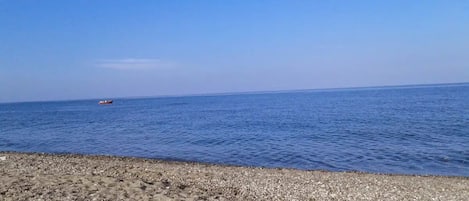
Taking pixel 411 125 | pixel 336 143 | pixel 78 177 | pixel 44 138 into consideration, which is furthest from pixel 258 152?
pixel 44 138

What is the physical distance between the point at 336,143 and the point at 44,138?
2854 cm

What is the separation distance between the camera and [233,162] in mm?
23531

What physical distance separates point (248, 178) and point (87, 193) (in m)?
6.83

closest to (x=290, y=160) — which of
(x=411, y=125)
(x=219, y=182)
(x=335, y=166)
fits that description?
(x=335, y=166)

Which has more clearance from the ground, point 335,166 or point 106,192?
point 106,192

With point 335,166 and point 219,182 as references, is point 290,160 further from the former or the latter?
point 219,182

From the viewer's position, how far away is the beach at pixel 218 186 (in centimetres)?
1087

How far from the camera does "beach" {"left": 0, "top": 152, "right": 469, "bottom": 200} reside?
10874 mm

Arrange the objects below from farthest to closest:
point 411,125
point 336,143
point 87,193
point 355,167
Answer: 1. point 411,125
2. point 336,143
3. point 355,167
4. point 87,193

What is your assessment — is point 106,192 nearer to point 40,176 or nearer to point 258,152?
point 40,176

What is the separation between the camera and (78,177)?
12.8 metres

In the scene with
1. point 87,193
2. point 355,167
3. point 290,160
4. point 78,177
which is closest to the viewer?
point 87,193

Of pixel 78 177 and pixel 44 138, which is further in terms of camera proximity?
pixel 44 138

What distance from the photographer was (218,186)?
44.4 ft
